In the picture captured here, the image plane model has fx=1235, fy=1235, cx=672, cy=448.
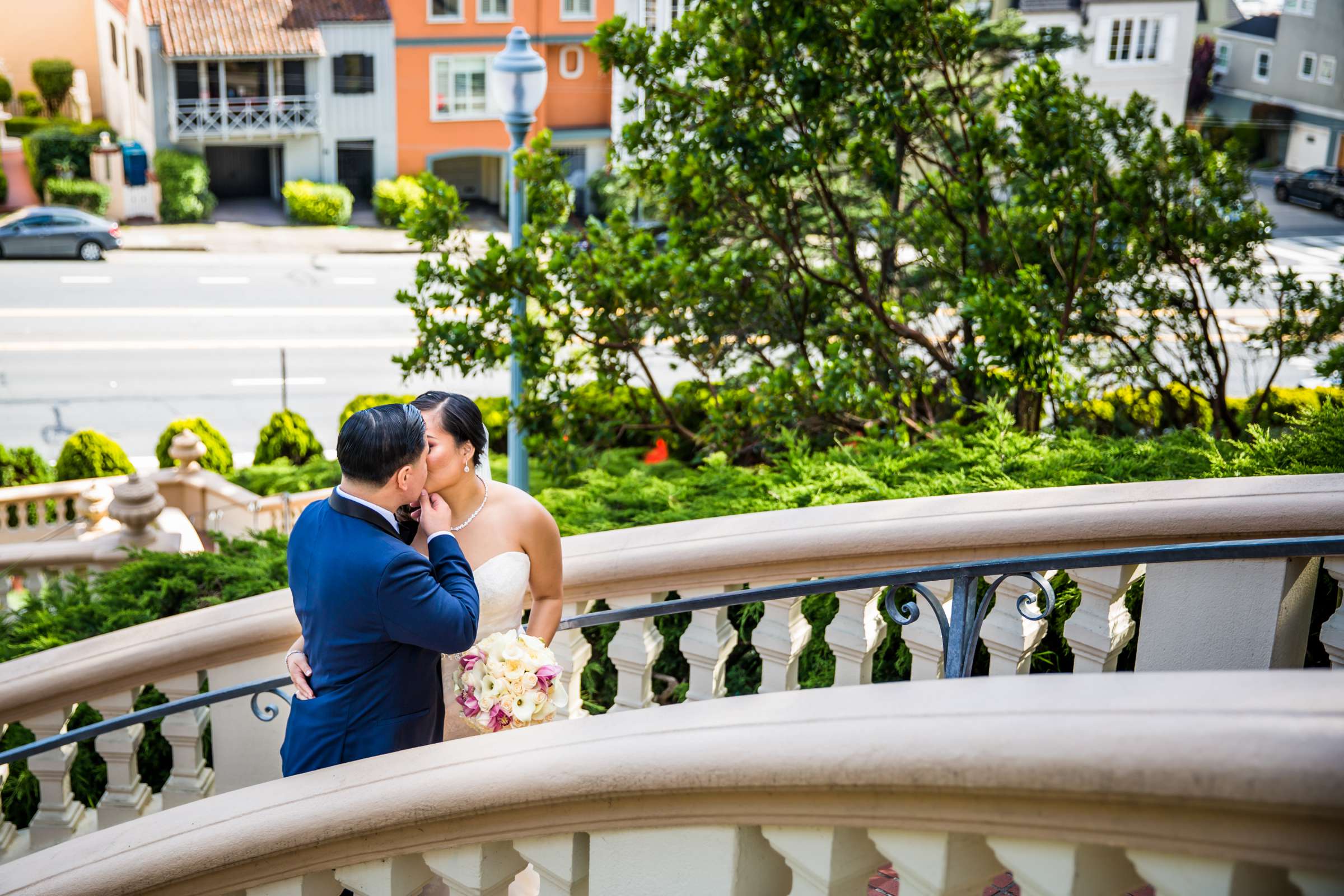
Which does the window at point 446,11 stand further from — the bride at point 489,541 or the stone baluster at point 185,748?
the bride at point 489,541

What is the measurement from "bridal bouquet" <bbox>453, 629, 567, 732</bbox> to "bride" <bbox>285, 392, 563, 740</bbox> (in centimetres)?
18

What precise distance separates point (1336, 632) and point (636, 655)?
6.46 ft

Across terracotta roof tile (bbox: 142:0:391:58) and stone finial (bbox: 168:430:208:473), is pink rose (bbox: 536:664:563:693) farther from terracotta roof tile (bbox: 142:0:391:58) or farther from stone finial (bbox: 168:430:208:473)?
terracotta roof tile (bbox: 142:0:391:58)

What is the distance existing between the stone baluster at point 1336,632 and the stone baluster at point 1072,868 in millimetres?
1580

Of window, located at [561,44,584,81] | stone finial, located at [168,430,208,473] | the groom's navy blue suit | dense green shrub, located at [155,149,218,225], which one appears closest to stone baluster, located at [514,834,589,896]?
the groom's navy blue suit

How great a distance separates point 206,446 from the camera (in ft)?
50.5

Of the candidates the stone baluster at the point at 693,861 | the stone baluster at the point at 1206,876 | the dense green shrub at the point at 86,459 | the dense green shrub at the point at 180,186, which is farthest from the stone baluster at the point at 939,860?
the dense green shrub at the point at 180,186

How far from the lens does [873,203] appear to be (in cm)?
1672

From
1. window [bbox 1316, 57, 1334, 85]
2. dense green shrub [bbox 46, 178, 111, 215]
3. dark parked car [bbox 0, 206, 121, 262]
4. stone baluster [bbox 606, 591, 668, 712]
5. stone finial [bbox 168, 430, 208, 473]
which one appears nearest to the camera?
stone baluster [bbox 606, 591, 668, 712]

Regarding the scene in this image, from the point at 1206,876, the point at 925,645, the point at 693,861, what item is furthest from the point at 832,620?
the point at 1206,876

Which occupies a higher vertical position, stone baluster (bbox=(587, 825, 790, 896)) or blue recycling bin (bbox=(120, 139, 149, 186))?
blue recycling bin (bbox=(120, 139, 149, 186))

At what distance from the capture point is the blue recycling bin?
114 ft

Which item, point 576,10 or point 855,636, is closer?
point 855,636

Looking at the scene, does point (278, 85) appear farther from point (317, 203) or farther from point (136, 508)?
point (136, 508)
